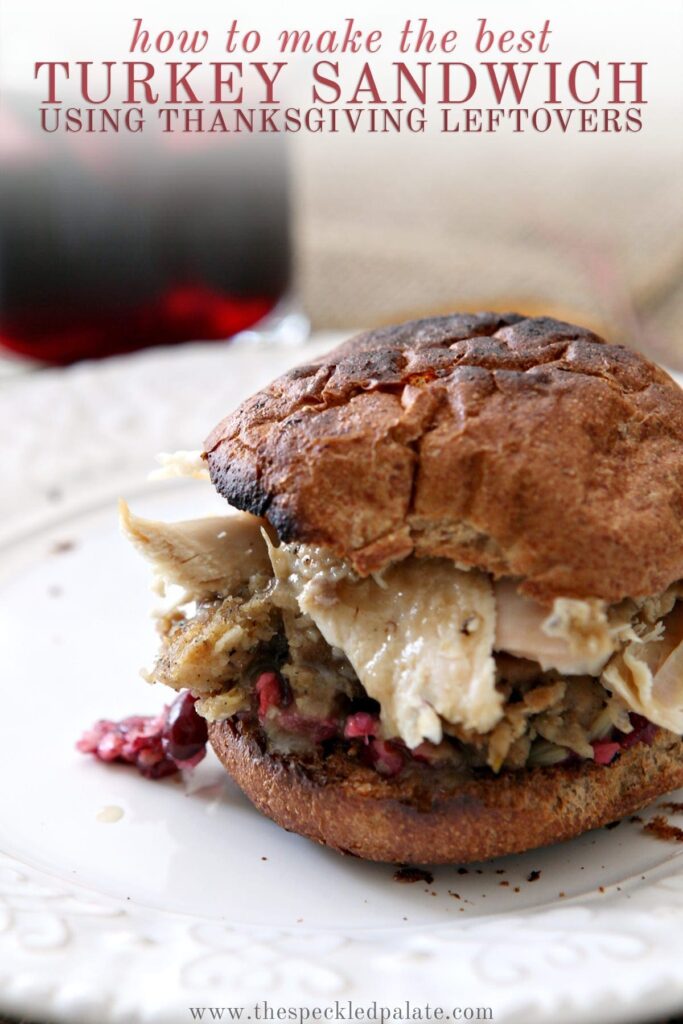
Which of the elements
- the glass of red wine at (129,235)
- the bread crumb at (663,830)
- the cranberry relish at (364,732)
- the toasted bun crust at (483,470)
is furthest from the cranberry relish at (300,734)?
the glass of red wine at (129,235)

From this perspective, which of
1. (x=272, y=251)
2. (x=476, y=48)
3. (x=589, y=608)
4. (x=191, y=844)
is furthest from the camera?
(x=272, y=251)

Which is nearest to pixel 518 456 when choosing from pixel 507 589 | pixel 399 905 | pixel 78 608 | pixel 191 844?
pixel 507 589

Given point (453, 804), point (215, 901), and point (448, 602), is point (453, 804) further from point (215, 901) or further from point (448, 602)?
point (215, 901)

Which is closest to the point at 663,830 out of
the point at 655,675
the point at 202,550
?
the point at 655,675

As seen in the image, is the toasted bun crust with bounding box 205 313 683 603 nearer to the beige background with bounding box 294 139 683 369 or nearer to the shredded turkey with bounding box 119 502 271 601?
the shredded turkey with bounding box 119 502 271 601

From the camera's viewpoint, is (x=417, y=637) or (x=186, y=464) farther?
(x=186, y=464)

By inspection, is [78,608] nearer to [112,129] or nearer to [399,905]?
[399,905]
